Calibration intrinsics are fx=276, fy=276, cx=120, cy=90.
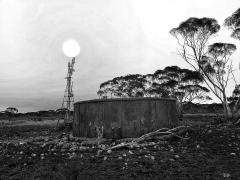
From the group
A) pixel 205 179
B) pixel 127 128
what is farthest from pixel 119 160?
pixel 127 128

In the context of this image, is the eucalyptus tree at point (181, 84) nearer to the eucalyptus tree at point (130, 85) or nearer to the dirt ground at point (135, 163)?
the eucalyptus tree at point (130, 85)

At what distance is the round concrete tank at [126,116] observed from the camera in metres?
14.3

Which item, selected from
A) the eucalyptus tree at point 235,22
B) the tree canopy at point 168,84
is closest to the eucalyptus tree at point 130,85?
the tree canopy at point 168,84

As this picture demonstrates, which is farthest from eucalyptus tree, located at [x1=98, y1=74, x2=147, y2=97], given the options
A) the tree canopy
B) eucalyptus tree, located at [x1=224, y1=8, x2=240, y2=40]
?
eucalyptus tree, located at [x1=224, y1=8, x2=240, y2=40]

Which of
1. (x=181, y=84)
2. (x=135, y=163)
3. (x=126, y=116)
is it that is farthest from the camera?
(x=181, y=84)

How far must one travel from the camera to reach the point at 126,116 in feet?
47.0

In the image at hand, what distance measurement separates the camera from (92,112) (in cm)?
1505

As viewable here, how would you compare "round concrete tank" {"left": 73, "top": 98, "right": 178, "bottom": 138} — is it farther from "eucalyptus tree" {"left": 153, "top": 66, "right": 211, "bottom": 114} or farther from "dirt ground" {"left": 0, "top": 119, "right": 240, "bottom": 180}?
"eucalyptus tree" {"left": 153, "top": 66, "right": 211, "bottom": 114}

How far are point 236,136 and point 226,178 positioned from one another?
702 centimetres

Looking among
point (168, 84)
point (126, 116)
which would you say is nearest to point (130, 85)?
point (168, 84)

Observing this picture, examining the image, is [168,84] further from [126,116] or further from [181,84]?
[126,116]

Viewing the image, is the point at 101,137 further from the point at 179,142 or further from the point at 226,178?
the point at 226,178

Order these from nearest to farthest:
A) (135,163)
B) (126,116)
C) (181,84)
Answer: (135,163), (126,116), (181,84)

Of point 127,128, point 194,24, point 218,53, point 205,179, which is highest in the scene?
point 194,24
